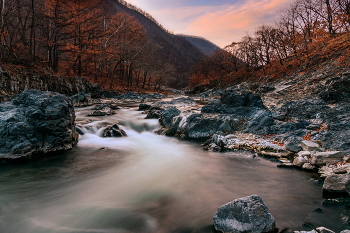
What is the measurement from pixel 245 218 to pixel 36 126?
22.1 feet

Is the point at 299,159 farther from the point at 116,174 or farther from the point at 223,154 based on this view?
the point at 116,174

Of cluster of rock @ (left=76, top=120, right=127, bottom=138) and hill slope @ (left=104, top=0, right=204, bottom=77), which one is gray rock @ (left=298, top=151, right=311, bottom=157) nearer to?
cluster of rock @ (left=76, top=120, right=127, bottom=138)

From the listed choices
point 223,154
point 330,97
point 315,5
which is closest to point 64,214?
point 223,154

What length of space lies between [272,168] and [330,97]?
705cm

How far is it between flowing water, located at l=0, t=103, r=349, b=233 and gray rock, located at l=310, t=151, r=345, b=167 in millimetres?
439

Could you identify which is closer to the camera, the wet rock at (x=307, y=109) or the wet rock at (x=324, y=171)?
the wet rock at (x=324, y=171)

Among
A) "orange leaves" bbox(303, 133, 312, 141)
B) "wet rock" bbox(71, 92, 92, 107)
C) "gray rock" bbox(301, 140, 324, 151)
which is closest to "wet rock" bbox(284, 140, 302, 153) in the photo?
"gray rock" bbox(301, 140, 324, 151)

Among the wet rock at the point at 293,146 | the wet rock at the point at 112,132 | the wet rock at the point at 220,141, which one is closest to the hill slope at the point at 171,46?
the wet rock at the point at 112,132

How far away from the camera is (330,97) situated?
31.3 ft

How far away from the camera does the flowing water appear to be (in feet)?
10.9

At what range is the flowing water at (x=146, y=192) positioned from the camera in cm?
332

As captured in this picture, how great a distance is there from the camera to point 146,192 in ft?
14.8

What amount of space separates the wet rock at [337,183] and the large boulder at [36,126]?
773 centimetres

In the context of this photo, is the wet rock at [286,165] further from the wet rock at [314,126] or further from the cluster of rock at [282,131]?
the wet rock at [314,126]
